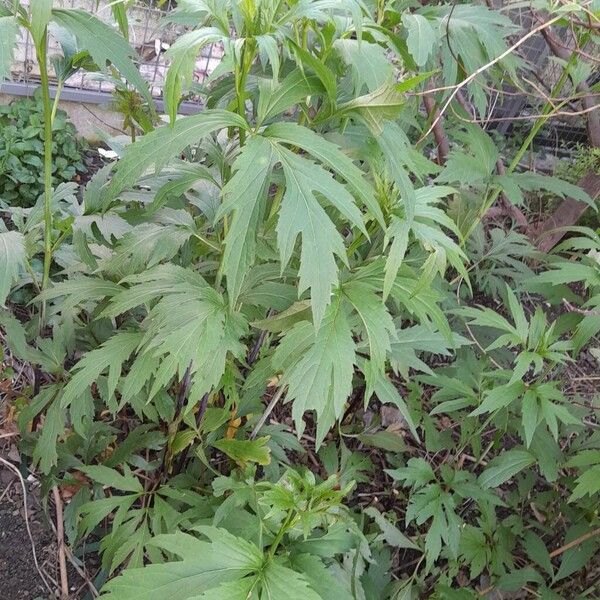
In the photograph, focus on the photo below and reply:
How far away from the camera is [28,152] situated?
2.93 meters

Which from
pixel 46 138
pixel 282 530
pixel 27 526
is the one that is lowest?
pixel 27 526

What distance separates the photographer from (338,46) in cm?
121

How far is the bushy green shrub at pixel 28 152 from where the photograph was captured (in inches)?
112

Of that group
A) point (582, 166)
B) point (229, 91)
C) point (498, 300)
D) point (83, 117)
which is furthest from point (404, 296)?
point (83, 117)

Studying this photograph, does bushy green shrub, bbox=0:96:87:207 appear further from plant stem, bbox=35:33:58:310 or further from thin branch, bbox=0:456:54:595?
thin branch, bbox=0:456:54:595

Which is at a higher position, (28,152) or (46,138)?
(46,138)

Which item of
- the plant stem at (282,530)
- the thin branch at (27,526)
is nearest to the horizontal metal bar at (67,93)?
the thin branch at (27,526)

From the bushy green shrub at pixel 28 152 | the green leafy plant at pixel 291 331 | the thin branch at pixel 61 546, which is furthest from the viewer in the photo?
the bushy green shrub at pixel 28 152

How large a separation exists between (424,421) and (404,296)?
3.45ft

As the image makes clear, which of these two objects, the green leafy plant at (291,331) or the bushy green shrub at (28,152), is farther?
the bushy green shrub at (28,152)

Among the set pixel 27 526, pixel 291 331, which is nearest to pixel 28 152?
pixel 27 526

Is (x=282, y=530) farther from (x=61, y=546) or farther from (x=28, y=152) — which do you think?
(x=28, y=152)

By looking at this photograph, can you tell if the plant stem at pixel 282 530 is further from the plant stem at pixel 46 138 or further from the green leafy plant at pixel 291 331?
the plant stem at pixel 46 138

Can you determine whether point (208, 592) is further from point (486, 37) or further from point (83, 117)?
point (83, 117)
